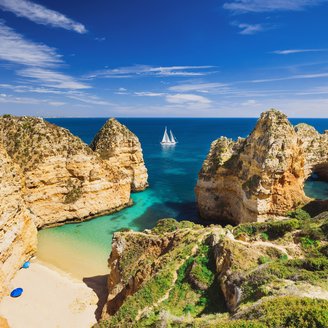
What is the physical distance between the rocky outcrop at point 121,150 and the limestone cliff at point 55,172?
259 inches

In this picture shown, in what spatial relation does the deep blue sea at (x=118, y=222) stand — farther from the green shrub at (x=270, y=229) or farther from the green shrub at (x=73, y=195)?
the green shrub at (x=270, y=229)

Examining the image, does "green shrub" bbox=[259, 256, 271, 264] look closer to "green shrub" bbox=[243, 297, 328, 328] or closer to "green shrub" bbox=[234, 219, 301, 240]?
"green shrub" bbox=[234, 219, 301, 240]

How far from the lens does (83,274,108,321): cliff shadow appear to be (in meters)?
20.5

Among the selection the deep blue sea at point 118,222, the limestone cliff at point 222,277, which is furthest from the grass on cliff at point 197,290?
the deep blue sea at point 118,222

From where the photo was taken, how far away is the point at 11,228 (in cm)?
2089

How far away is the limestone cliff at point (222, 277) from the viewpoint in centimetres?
886

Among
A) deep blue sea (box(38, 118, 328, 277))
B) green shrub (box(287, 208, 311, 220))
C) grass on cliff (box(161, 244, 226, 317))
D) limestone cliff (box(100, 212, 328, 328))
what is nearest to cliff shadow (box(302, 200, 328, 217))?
green shrub (box(287, 208, 311, 220))

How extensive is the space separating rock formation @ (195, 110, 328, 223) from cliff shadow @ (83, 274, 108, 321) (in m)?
14.8

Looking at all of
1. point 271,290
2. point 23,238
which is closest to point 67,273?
point 23,238

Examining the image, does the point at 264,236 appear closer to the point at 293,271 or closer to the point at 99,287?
the point at 293,271

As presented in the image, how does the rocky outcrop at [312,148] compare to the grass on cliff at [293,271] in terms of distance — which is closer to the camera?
the grass on cliff at [293,271]

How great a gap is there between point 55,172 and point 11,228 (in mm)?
13650

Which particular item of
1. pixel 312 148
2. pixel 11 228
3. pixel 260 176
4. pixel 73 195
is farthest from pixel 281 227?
pixel 312 148

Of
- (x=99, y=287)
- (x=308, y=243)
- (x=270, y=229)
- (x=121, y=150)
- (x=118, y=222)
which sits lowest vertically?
(x=99, y=287)
